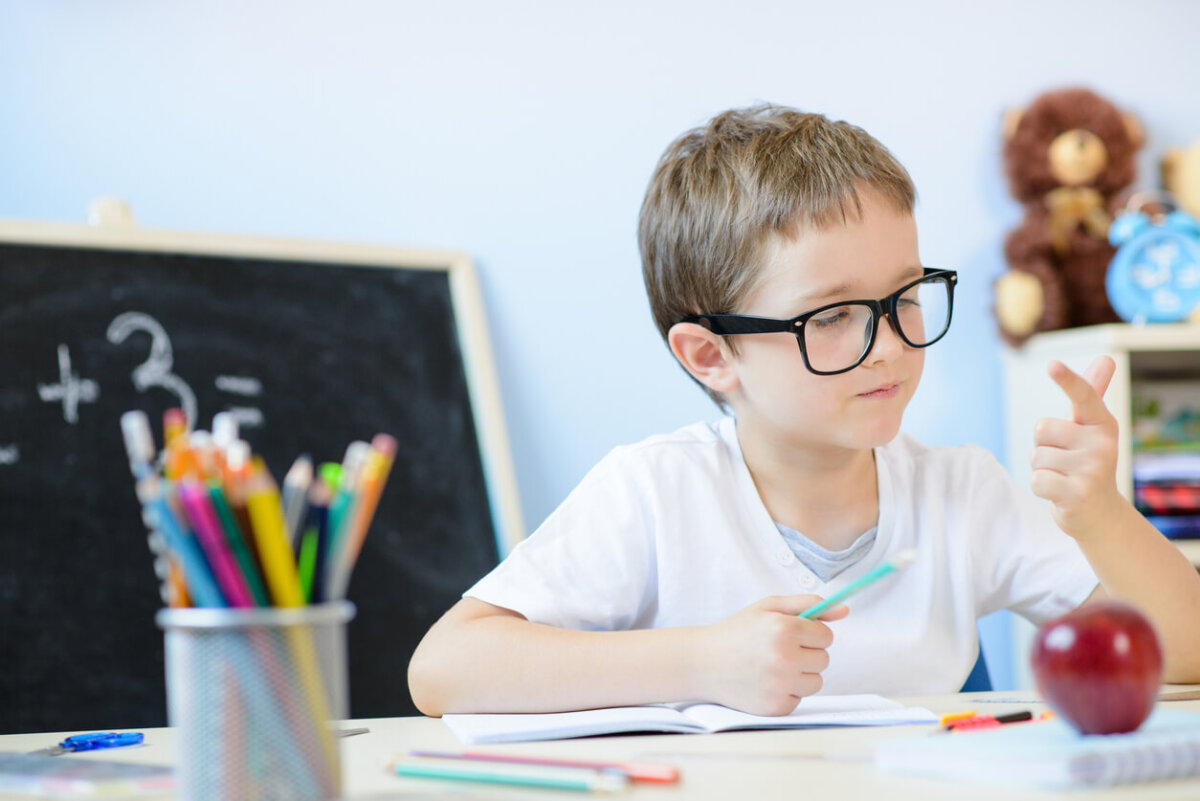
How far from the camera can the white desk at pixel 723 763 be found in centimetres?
52

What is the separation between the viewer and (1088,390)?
0.86 metres

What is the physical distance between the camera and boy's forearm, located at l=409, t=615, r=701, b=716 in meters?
0.80

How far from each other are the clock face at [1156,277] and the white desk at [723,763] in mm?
1198

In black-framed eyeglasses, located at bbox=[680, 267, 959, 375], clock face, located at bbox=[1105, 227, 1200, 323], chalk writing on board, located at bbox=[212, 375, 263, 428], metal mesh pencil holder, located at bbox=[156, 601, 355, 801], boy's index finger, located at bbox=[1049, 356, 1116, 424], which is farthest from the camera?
clock face, located at bbox=[1105, 227, 1200, 323]

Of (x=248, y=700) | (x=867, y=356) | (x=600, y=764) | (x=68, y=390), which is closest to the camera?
(x=248, y=700)

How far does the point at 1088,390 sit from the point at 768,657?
33 centimetres

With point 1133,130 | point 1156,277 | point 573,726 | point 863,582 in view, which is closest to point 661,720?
point 573,726

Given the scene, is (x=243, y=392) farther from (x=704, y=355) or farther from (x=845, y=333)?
(x=845, y=333)

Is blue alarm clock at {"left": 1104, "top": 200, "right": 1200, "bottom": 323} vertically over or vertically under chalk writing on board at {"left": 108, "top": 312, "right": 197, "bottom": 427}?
under

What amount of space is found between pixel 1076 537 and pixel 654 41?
1.21 meters

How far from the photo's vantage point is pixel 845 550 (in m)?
1.03

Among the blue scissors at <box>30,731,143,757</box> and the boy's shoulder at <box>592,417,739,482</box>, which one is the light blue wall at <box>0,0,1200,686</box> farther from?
the blue scissors at <box>30,731,143,757</box>

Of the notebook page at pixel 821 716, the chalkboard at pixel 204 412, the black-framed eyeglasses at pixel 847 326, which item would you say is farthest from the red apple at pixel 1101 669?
the chalkboard at pixel 204 412

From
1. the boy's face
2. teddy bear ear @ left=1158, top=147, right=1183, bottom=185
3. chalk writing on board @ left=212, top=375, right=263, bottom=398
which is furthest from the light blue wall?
the boy's face
